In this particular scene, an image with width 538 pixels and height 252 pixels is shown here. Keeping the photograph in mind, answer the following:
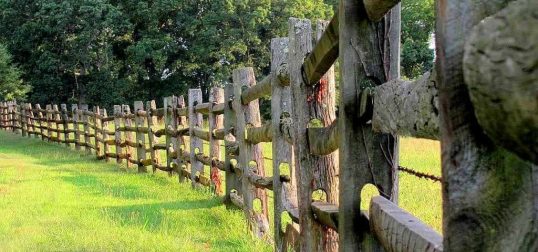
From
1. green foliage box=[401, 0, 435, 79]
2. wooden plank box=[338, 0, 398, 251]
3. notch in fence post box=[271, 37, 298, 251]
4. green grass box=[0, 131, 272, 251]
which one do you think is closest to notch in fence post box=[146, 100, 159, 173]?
green grass box=[0, 131, 272, 251]

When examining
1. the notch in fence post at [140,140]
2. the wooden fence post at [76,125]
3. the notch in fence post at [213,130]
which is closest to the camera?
the notch in fence post at [213,130]

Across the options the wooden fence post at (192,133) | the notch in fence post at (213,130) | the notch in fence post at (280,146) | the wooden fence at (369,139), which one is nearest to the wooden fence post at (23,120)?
the wooden fence post at (192,133)

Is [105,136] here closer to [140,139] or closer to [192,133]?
[140,139]

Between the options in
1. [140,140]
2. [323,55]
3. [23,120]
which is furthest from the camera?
[23,120]

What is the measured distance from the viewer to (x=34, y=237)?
5395 mm

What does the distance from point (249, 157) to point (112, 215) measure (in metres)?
1.49

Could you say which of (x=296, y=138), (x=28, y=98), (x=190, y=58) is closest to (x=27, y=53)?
(x=28, y=98)

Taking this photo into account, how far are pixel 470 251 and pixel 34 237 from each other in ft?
16.5

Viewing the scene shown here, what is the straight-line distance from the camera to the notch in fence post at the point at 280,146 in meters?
4.63

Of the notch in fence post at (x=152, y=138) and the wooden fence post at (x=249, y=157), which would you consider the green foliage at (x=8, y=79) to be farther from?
the wooden fence post at (x=249, y=157)

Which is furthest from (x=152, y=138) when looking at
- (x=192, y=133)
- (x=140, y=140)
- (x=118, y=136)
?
(x=192, y=133)

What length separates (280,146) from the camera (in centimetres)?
475

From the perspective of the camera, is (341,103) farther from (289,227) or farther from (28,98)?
(28,98)

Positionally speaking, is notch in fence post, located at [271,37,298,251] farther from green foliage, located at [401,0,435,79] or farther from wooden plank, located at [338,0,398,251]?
green foliage, located at [401,0,435,79]
